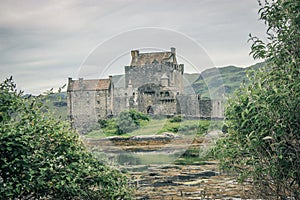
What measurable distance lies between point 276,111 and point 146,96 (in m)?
35.4

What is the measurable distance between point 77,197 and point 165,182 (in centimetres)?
810

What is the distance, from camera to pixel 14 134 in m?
5.13

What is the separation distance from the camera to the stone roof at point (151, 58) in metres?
41.5

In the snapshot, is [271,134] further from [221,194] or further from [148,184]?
[148,184]

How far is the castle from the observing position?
38.5 meters

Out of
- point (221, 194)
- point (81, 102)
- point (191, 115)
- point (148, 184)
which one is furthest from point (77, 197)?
point (81, 102)

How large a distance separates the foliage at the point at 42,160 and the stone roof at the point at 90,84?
37157 mm

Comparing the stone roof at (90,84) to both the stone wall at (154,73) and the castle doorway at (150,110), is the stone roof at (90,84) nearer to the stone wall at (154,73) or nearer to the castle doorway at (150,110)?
the stone wall at (154,73)

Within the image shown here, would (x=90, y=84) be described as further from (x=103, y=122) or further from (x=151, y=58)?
(x=103, y=122)

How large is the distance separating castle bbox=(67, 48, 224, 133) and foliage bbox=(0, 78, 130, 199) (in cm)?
2951

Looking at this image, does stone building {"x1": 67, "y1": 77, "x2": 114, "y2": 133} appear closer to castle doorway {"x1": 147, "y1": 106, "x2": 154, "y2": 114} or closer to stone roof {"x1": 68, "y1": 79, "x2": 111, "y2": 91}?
stone roof {"x1": 68, "y1": 79, "x2": 111, "y2": 91}

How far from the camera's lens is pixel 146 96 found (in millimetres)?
40312

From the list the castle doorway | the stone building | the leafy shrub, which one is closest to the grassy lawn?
the leafy shrub

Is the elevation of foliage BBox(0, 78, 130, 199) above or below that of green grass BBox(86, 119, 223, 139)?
above
